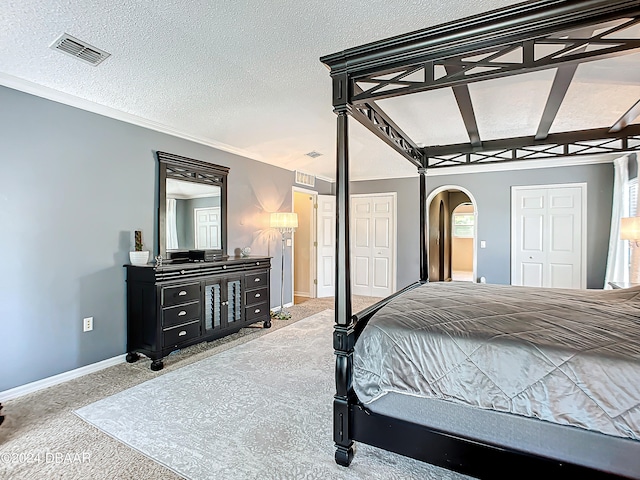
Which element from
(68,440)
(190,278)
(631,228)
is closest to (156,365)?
(190,278)

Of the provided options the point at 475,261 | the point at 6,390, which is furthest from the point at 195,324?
the point at 475,261

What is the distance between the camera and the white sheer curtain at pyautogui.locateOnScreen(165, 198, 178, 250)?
3.79 m

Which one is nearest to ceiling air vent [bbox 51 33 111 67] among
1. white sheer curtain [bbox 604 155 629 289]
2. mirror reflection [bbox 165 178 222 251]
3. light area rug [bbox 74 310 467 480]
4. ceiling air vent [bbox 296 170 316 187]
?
mirror reflection [bbox 165 178 222 251]

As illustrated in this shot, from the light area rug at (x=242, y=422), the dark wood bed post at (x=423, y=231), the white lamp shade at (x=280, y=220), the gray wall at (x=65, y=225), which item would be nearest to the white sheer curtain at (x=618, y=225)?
the dark wood bed post at (x=423, y=231)

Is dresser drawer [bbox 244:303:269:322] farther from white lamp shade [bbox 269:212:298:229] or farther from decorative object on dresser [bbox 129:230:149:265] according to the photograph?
decorative object on dresser [bbox 129:230:149:265]

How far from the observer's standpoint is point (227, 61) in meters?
2.54

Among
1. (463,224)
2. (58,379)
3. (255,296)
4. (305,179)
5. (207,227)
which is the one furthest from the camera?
(463,224)

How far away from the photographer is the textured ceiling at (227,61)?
77.2 inches

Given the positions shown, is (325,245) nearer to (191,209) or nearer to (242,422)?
(191,209)

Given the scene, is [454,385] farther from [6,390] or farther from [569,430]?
[6,390]

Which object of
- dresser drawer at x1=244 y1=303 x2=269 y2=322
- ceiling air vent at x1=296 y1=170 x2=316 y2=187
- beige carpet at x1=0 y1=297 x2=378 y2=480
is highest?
ceiling air vent at x1=296 y1=170 x2=316 y2=187

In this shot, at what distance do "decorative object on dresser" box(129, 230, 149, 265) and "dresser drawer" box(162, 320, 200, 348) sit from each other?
75cm

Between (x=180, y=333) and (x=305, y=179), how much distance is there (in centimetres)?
377

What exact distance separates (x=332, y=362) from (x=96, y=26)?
127 inches
